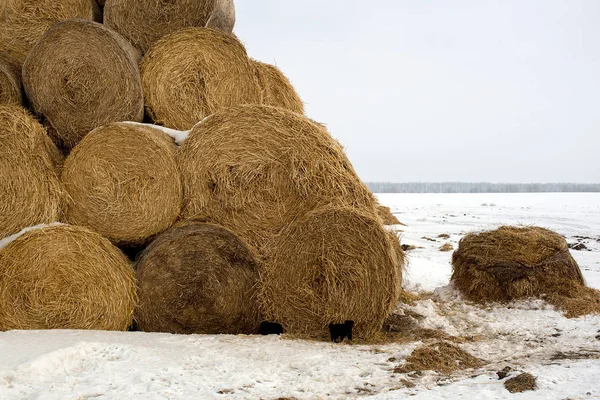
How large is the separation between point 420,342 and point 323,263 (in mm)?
951

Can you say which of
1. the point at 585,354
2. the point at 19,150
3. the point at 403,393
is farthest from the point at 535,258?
the point at 19,150

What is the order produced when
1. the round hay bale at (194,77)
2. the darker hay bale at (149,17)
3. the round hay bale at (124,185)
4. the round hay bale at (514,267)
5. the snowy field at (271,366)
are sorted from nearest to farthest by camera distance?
the snowy field at (271,366) < the round hay bale at (124,185) < the round hay bale at (194,77) < the darker hay bale at (149,17) < the round hay bale at (514,267)

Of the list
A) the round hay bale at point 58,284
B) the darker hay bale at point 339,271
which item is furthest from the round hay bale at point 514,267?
the round hay bale at point 58,284

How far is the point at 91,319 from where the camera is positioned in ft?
15.3

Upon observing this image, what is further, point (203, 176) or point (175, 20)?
point (175, 20)

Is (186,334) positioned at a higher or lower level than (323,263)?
lower

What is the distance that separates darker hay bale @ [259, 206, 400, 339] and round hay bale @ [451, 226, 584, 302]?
2.08m

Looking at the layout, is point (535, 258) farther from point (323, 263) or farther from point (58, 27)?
point (58, 27)

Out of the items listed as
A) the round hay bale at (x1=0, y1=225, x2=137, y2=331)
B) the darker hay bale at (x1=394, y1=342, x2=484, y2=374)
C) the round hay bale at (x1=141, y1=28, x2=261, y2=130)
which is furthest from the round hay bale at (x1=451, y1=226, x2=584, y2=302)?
the round hay bale at (x1=0, y1=225, x2=137, y2=331)

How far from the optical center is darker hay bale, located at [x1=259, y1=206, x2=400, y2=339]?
4.54 metres

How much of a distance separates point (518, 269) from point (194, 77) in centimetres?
399

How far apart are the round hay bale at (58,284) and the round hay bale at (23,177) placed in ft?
0.67

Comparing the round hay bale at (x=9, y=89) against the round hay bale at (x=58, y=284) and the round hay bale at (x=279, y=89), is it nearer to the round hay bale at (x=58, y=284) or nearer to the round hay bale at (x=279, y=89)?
the round hay bale at (x=58, y=284)

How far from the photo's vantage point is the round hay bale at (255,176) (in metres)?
4.95
